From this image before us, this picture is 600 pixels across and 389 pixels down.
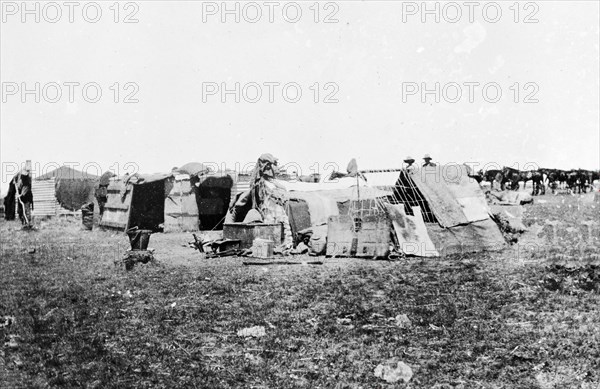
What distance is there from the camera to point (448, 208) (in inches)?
575

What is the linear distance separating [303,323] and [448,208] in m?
8.62

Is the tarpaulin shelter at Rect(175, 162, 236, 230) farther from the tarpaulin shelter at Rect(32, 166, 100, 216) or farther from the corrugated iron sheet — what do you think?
the corrugated iron sheet

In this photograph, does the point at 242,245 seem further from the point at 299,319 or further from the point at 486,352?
the point at 486,352

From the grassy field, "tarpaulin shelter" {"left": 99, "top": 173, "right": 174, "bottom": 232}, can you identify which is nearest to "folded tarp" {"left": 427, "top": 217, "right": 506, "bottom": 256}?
the grassy field

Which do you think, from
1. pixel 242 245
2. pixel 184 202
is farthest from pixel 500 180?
pixel 242 245

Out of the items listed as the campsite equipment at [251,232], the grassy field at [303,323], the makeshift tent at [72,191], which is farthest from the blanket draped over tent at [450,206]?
the makeshift tent at [72,191]

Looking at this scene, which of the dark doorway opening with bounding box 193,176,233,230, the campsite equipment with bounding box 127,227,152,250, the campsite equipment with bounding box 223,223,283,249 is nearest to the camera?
the campsite equipment with bounding box 127,227,152,250

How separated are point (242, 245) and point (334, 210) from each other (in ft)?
10.6

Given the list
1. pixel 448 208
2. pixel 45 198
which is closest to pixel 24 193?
pixel 45 198

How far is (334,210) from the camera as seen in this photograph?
16297 millimetres

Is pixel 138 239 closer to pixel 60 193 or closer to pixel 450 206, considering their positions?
pixel 450 206

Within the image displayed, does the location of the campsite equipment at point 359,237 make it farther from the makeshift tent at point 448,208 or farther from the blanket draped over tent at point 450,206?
the blanket draped over tent at point 450,206

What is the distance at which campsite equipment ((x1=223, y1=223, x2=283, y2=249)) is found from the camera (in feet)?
47.9

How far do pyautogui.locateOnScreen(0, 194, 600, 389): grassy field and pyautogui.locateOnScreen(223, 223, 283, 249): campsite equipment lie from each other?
8.43ft
